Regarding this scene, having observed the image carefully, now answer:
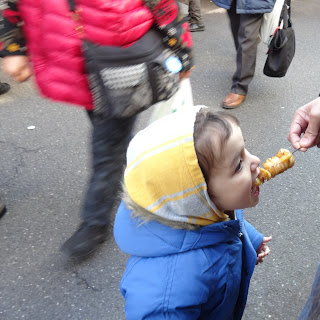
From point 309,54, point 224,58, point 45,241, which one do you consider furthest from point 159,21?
point 309,54

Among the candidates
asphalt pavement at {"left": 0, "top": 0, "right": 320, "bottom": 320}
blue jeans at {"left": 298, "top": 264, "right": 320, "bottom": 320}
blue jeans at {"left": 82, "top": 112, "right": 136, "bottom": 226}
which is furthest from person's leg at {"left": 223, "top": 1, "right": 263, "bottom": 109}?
blue jeans at {"left": 298, "top": 264, "right": 320, "bottom": 320}

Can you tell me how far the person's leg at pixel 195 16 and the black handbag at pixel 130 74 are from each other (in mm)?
4203

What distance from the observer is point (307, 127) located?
149 cm

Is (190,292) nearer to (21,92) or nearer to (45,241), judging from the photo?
(45,241)

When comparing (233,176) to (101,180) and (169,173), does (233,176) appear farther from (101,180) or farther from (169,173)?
(101,180)

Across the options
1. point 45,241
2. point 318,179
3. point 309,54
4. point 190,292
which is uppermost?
point 190,292

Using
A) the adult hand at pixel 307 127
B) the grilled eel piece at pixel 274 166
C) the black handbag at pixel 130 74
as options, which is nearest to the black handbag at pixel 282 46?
the black handbag at pixel 130 74

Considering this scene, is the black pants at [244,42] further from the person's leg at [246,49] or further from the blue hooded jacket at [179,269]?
the blue hooded jacket at [179,269]

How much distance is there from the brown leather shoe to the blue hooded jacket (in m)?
2.64

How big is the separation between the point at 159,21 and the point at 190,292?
1.11m

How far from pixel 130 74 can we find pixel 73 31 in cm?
28

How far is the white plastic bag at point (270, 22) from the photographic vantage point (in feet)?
11.4

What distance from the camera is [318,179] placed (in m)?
3.02

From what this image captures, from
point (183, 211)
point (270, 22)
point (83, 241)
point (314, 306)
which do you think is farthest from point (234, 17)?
point (314, 306)
